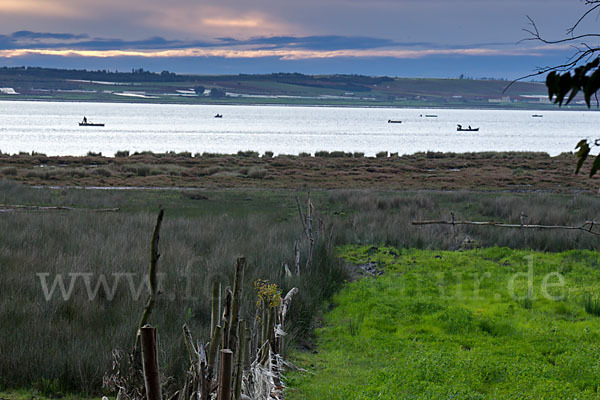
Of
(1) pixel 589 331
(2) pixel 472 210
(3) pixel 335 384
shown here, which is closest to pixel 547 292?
(1) pixel 589 331

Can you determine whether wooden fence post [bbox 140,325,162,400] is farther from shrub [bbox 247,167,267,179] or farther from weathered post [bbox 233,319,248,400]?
shrub [bbox 247,167,267,179]

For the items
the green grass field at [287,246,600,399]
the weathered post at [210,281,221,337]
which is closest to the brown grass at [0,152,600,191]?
the green grass field at [287,246,600,399]

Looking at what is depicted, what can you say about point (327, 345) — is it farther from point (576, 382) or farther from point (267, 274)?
point (576, 382)

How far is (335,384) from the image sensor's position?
7508 mm

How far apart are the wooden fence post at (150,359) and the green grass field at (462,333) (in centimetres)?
367

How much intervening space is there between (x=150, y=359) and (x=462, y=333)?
22.7 feet

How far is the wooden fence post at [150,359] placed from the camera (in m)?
3.53

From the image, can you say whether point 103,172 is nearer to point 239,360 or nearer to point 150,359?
point 239,360

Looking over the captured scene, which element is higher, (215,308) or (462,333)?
(215,308)

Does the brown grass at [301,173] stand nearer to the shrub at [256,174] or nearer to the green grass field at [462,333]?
the shrub at [256,174]

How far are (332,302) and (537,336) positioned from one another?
3687 millimetres

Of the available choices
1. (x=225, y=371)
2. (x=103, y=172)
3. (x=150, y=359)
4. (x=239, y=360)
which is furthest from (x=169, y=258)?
(x=103, y=172)

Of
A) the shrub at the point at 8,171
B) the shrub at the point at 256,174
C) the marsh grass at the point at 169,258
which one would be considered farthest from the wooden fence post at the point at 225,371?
the shrub at the point at 8,171

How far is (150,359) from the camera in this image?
3.60 meters
